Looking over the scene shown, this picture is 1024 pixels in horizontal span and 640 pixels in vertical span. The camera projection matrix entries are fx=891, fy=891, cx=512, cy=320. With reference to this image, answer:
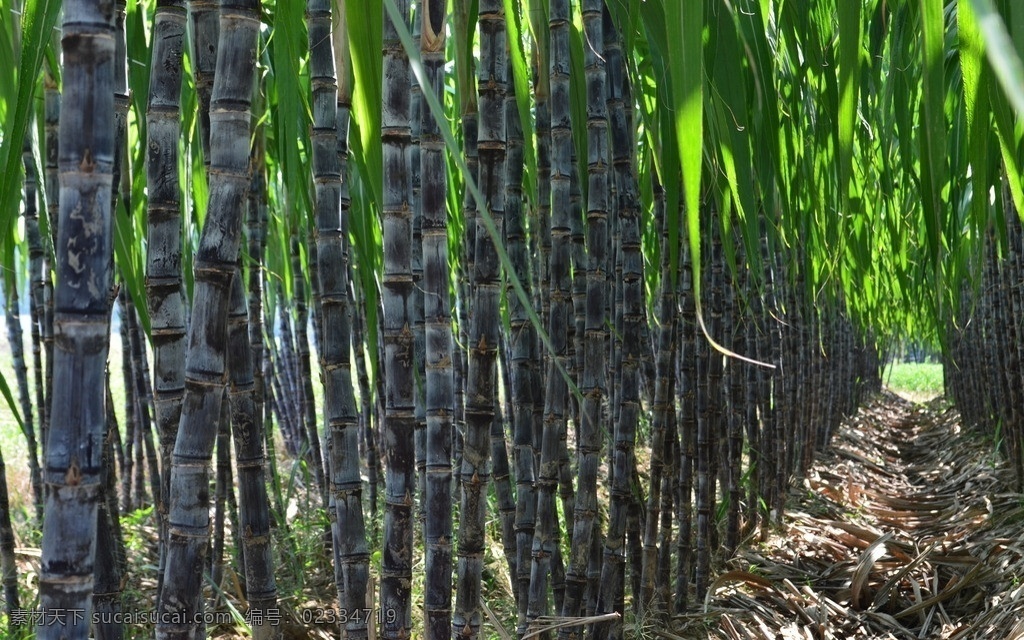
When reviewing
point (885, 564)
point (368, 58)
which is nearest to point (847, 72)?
point (368, 58)

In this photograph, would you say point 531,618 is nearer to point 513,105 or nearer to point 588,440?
point 588,440

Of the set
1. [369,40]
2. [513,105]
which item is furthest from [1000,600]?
[369,40]

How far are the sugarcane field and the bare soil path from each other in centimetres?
1

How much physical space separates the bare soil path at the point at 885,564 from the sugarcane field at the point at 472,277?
0.01m

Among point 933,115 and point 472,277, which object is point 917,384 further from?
point 933,115

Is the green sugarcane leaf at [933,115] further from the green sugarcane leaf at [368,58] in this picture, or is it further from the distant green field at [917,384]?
the distant green field at [917,384]

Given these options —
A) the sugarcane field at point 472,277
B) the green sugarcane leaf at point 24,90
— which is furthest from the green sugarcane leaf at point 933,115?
the green sugarcane leaf at point 24,90

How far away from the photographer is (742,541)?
8.64 feet

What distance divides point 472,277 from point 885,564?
1.67 meters

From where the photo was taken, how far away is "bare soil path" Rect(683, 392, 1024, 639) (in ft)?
6.26

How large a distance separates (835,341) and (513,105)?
4.05 meters

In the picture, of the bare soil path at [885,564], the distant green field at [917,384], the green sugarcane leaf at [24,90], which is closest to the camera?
the green sugarcane leaf at [24,90]

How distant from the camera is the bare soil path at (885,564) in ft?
6.26

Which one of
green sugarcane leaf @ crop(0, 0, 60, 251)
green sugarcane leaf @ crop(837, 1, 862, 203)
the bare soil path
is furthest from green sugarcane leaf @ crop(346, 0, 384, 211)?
the bare soil path
